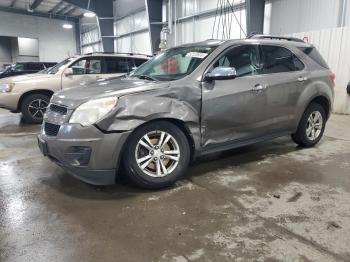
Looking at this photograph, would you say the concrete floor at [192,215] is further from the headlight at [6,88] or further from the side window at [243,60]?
the headlight at [6,88]

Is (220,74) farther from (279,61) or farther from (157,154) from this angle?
(279,61)

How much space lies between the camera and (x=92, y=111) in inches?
112

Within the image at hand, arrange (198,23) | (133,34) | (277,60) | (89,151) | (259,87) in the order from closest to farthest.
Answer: (89,151), (259,87), (277,60), (198,23), (133,34)

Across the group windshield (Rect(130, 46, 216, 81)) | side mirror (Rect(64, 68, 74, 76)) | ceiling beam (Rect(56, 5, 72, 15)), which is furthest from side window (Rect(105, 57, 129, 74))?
ceiling beam (Rect(56, 5, 72, 15))

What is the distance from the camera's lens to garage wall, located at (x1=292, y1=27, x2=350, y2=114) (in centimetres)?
772

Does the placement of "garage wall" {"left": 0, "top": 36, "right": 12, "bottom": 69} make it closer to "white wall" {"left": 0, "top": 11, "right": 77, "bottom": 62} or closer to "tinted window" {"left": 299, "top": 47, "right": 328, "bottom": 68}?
"white wall" {"left": 0, "top": 11, "right": 77, "bottom": 62}

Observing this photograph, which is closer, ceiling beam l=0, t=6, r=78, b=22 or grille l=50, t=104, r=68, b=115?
grille l=50, t=104, r=68, b=115

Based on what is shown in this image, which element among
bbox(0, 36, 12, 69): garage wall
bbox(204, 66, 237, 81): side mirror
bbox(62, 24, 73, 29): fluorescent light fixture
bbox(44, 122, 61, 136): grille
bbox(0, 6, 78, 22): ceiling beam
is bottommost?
bbox(44, 122, 61, 136): grille

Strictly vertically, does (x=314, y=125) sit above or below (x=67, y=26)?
below

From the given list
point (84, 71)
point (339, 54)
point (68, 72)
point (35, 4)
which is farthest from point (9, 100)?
point (35, 4)

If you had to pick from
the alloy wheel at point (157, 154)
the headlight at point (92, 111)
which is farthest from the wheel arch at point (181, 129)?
the headlight at point (92, 111)

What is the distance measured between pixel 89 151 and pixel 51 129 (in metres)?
0.57

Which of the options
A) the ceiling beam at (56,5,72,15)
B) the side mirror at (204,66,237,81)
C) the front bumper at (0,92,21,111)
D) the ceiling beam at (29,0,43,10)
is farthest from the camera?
the ceiling beam at (56,5,72,15)

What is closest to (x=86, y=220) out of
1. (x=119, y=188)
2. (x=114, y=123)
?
(x=119, y=188)
